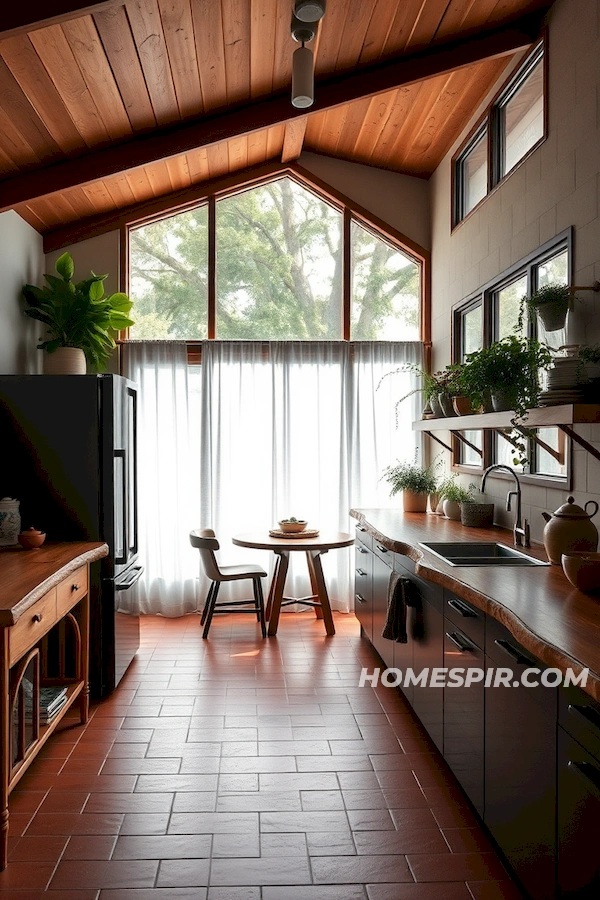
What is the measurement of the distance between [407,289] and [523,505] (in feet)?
8.86

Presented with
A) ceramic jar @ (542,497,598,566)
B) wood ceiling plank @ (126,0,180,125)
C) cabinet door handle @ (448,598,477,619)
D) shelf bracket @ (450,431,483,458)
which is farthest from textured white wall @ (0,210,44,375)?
ceramic jar @ (542,497,598,566)

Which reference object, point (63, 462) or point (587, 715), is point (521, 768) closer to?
point (587, 715)

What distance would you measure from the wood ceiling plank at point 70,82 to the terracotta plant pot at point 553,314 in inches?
98.3

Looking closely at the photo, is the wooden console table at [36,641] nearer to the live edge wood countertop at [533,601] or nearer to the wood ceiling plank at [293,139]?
the live edge wood countertop at [533,601]

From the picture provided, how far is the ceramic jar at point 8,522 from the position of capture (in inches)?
149

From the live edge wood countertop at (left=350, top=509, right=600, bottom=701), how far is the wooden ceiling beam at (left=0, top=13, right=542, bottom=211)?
276cm

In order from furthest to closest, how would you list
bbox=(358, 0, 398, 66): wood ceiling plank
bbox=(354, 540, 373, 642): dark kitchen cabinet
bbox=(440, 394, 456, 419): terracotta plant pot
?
bbox=(354, 540, 373, 642): dark kitchen cabinet
bbox=(440, 394, 456, 419): terracotta plant pot
bbox=(358, 0, 398, 66): wood ceiling plank

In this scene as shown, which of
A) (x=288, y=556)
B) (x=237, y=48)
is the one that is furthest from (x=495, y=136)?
Result: (x=288, y=556)

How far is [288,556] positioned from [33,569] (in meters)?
2.48

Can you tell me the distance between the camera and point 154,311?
19.6ft

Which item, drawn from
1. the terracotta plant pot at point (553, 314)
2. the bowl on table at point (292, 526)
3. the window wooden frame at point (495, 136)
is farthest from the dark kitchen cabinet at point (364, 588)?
the window wooden frame at point (495, 136)

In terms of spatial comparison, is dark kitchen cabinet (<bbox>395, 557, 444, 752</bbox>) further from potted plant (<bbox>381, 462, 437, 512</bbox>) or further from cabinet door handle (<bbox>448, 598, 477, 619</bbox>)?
potted plant (<bbox>381, 462, 437, 512</bbox>)

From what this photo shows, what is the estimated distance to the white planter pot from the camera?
191 inches

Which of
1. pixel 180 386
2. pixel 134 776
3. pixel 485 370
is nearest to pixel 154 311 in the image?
pixel 180 386
